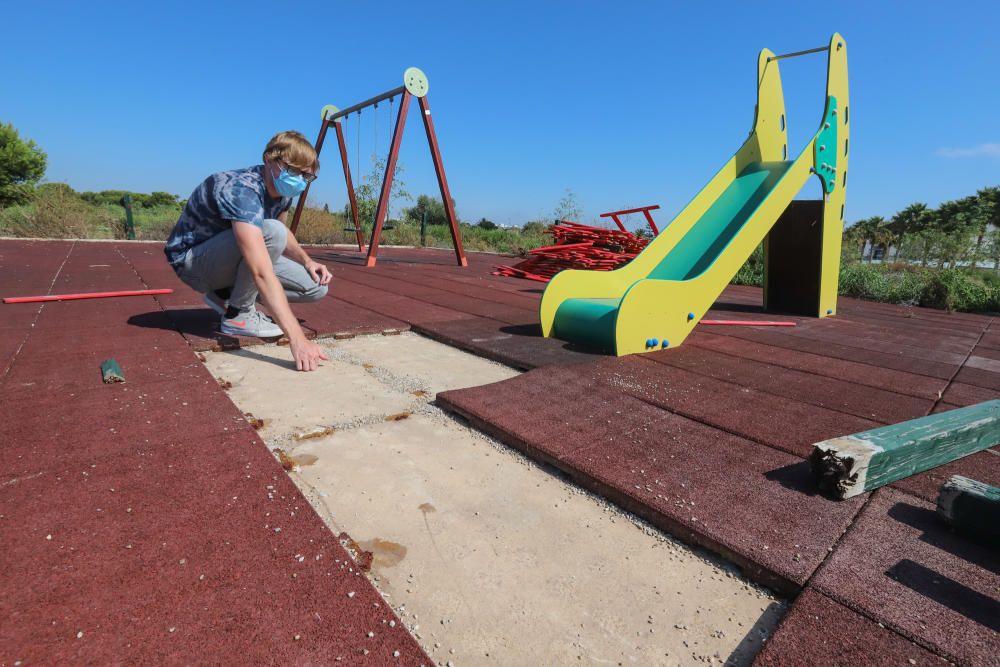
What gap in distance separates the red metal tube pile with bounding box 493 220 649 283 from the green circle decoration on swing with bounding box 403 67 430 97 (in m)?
3.09

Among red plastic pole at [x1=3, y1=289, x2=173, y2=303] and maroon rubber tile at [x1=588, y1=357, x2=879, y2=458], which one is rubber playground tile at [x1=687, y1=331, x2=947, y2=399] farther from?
red plastic pole at [x1=3, y1=289, x2=173, y2=303]

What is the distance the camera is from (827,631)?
97 cm

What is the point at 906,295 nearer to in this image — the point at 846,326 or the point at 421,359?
the point at 846,326

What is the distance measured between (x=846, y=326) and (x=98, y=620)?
5253 mm

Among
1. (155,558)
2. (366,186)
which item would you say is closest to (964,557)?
(155,558)

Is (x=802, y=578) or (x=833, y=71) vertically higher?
(x=833, y=71)

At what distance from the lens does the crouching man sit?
8.14 feet

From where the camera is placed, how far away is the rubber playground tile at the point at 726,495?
1210 mm

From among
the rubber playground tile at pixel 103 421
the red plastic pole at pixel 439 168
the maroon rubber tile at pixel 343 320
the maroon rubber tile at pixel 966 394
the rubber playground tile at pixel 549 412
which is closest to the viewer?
the rubber playground tile at pixel 103 421

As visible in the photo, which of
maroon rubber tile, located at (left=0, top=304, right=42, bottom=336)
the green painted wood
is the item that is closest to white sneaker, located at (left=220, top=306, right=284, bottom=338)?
the green painted wood

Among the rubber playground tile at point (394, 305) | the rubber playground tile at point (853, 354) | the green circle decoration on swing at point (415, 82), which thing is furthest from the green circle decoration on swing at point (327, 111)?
the rubber playground tile at point (853, 354)

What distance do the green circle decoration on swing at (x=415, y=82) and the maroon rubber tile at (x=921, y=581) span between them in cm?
829

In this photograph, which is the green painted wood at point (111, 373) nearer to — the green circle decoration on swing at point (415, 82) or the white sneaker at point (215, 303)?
the white sneaker at point (215, 303)

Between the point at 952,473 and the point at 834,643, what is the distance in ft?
3.44
